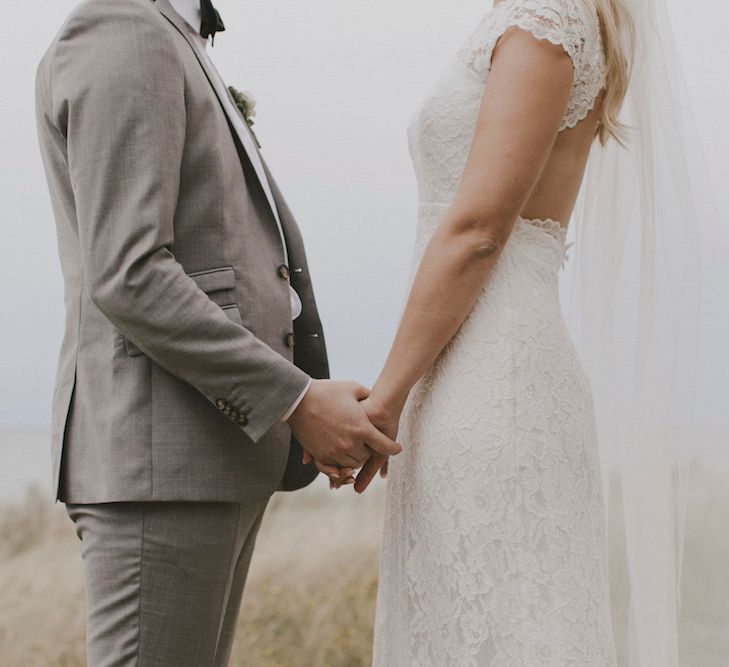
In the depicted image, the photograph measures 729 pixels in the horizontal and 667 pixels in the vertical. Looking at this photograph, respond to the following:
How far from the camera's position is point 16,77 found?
246 centimetres

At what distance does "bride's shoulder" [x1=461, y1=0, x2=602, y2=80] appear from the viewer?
134 centimetres

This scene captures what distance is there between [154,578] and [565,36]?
0.91 metres

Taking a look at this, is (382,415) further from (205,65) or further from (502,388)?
(205,65)

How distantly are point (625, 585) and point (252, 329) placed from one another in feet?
3.34

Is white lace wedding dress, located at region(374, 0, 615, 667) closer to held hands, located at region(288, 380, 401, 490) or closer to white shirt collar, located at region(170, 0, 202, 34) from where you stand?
held hands, located at region(288, 380, 401, 490)

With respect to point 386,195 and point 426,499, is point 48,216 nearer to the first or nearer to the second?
point 386,195

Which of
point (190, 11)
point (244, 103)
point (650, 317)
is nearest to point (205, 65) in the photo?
point (190, 11)

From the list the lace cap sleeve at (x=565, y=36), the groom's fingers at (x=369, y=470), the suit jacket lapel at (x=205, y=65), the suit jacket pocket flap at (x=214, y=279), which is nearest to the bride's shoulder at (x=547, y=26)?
the lace cap sleeve at (x=565, y=36)

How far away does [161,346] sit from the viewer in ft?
4.11

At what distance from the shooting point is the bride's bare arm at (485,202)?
1320 millimetres

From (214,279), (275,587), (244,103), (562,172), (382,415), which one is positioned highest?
(562,172)

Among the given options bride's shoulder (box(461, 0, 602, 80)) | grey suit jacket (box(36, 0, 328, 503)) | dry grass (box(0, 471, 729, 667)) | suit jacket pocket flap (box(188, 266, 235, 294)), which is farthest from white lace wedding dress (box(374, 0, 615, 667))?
dry grass (box(0, 471, 729, 667))

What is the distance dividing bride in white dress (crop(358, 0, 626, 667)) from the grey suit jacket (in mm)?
205

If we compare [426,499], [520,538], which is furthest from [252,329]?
[520,538]
